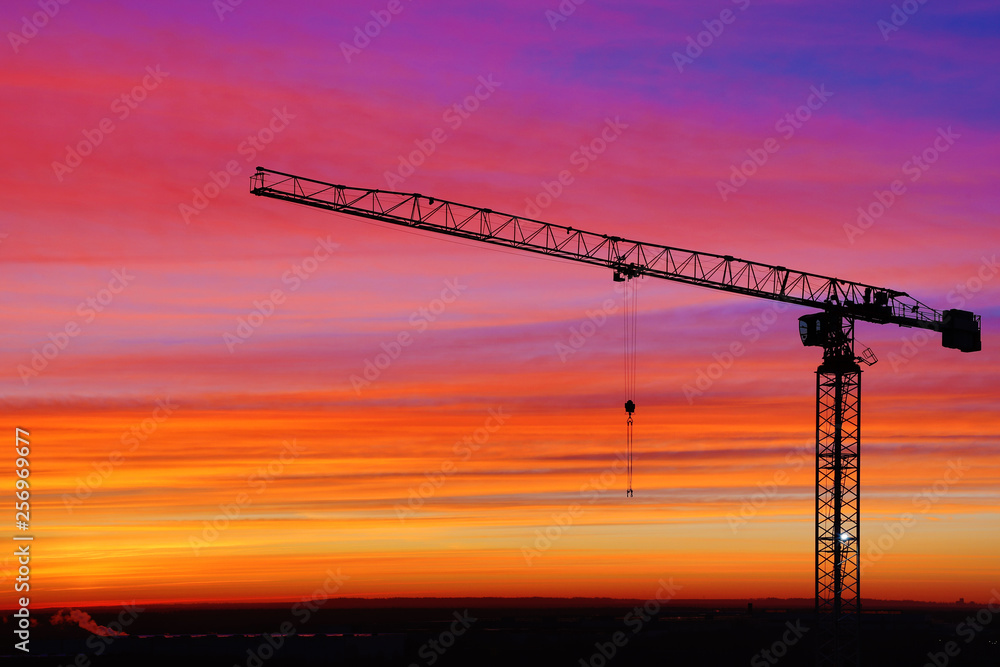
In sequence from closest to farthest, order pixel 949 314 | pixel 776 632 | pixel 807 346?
pixel 807 346 < pixel 949 314 < pixel 776 632

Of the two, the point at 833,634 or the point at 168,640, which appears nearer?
the point at 833,634

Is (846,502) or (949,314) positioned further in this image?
(949,314)

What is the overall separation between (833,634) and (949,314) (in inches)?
1386

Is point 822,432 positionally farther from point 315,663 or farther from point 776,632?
point 776,632

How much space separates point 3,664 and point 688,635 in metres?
90.8

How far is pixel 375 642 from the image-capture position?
431 feet

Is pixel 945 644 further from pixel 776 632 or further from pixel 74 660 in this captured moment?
pixel 74 660

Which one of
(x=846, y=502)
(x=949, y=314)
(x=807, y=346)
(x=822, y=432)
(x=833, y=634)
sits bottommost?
(x=833, y=634)

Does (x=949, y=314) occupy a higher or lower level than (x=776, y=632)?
higher

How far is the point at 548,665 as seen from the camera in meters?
127

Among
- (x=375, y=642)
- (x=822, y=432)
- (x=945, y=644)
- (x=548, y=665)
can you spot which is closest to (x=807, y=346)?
(x=822, y=432)

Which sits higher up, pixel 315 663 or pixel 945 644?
pixel 945 644

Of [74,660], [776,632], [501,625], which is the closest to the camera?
[74,660]

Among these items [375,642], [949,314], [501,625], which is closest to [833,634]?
[949,314]
